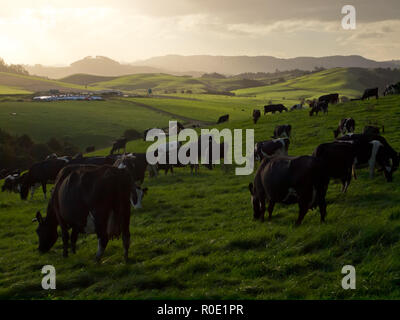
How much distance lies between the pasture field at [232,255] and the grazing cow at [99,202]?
83 cm

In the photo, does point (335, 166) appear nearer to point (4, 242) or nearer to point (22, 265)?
point (22, 265)

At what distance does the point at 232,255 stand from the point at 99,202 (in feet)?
11.4

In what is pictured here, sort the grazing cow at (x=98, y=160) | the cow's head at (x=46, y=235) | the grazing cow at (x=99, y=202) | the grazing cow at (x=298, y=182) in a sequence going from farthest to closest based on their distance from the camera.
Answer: the grazing cow at (x=98, y=160)
the cow's head at (x=46, y=235)
the grazing cow at (x=298, y=182)
the grazing cow at (x=99, y=202)

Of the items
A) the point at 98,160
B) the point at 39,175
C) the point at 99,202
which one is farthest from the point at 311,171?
the point at 39,175

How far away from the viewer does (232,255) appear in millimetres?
8289

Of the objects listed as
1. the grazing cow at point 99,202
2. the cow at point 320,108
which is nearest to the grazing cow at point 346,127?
Answer: the cow at point 320,108

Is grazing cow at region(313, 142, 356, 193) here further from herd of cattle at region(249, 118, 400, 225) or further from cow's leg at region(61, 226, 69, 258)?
cow's leg at region(61, 226, 69, 258)

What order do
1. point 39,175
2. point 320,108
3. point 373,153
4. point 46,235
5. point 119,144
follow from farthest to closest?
1. point 119,144
2. point 320,108
3. point 39,175
4. point 373,153
5. point 46,235

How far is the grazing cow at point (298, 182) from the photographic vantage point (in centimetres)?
936

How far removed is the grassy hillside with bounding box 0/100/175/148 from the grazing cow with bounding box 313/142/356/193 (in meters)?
57.5

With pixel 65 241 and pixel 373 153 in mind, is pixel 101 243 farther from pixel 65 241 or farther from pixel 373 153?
pixel 373 153

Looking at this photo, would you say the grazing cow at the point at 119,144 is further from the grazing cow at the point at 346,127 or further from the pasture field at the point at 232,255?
the pasture field at the point at 232,255

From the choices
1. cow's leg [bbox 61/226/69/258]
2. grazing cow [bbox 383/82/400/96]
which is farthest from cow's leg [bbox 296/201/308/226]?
grazing cow [bbox 383/82/400/96]

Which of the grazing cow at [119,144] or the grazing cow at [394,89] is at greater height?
the grazing cow at [394,89]
